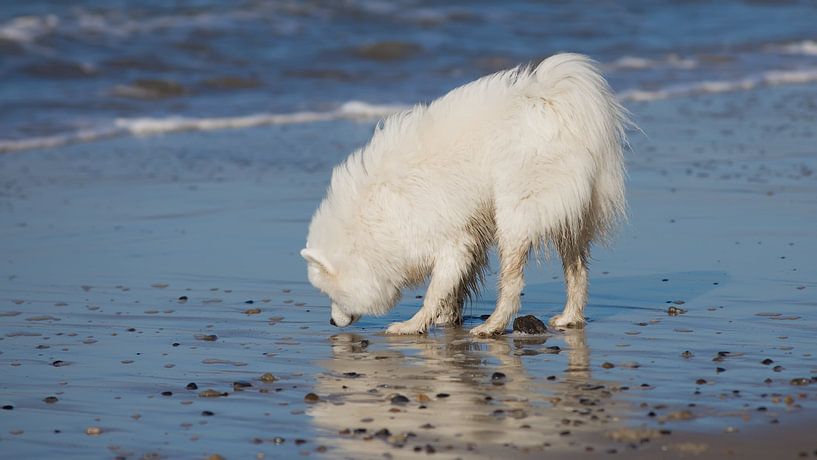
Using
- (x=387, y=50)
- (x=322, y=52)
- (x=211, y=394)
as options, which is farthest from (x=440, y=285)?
(x=387, y=50)

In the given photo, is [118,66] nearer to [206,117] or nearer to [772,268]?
[206,117]

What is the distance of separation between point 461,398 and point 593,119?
200cm

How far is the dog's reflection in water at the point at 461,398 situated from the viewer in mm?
5270

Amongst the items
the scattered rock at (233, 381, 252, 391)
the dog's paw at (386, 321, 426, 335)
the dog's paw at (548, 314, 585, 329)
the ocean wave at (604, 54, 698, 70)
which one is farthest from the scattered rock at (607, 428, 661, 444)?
the ocean wave at (604, 54, 698, 70)

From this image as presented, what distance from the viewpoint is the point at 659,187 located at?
38.5 ft

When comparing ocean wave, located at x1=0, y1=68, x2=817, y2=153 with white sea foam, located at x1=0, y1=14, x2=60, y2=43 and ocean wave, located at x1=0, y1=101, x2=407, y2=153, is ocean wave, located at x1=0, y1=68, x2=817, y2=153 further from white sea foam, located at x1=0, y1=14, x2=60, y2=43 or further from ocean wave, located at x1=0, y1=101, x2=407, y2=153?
white sea foam, located at x1=0, y1=14, x2=60, y2=43

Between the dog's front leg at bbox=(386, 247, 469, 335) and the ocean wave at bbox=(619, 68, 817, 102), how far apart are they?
11583mm

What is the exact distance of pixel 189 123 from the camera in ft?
56.0

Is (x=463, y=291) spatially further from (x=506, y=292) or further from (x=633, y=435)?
(x=633, y=435)

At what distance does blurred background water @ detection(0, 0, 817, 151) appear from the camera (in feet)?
60.6

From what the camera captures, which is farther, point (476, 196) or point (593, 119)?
point (476, 196)

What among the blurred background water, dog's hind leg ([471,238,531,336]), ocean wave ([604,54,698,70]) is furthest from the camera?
ocean wave ([604,54,698,70])

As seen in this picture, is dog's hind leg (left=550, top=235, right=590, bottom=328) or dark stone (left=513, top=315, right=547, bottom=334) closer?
dark stone (left=513, top=315, right=547, bottom=334)

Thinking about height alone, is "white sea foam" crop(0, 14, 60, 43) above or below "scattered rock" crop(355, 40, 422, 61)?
above
